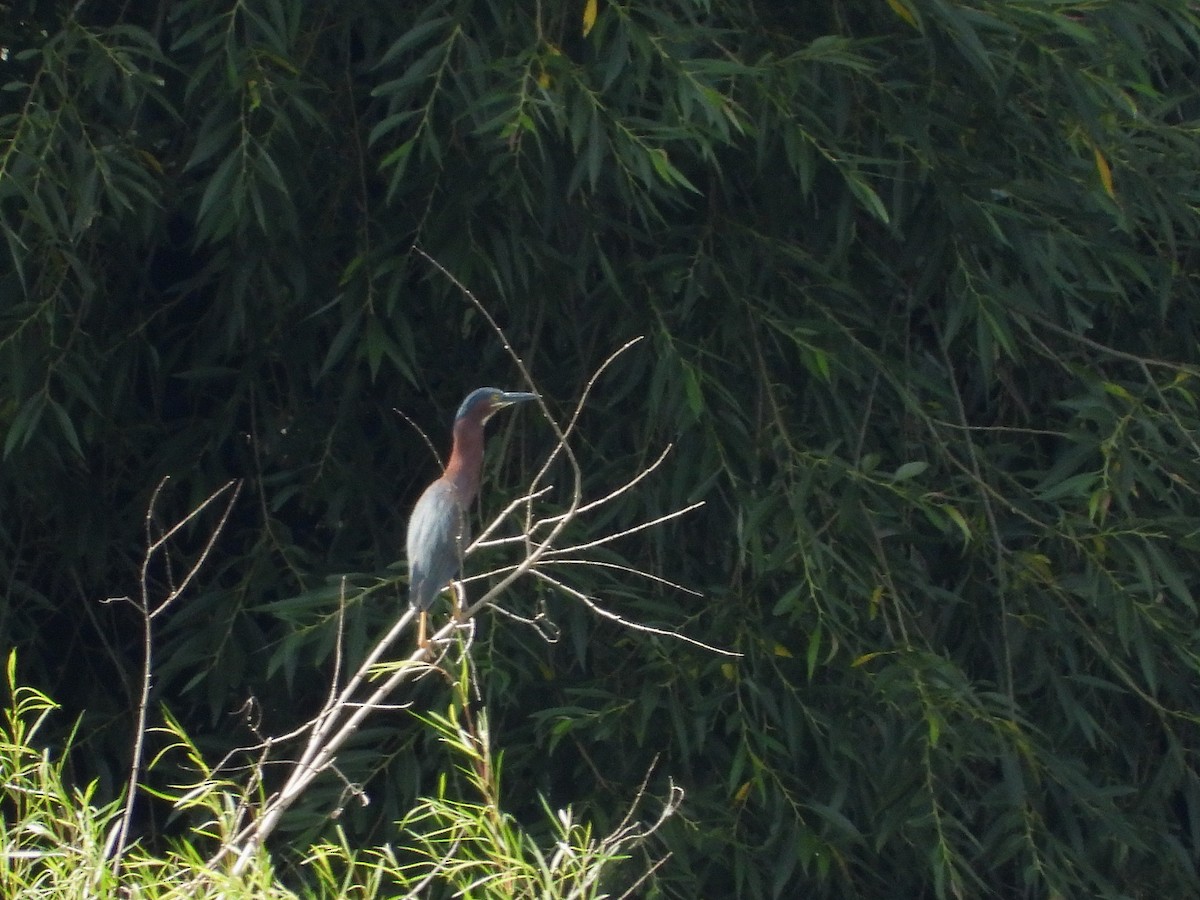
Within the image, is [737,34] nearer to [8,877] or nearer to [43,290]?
[43,290]

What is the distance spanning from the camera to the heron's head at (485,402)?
3627 mm

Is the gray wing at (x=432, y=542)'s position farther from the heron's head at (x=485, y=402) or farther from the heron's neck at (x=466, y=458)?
the heron's head at (x=485, y=402)

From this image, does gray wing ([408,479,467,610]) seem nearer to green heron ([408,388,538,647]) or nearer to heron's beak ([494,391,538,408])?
green heron ([408,388,538,647])

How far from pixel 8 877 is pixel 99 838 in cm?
21

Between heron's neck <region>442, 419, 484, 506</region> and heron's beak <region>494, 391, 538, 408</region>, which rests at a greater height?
heron's beak <region>494, 391, 538, 408</region>

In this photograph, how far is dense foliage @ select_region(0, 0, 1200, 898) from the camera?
3.47m

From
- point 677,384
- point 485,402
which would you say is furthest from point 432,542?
point 677,384

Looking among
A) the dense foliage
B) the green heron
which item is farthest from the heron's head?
the dense foliage

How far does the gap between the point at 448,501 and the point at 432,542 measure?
8.8 inches

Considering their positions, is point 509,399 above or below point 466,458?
above

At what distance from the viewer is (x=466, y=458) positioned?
369 centimetres

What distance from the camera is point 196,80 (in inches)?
135

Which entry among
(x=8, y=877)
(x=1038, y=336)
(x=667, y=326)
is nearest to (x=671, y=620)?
(x=667, y=326)

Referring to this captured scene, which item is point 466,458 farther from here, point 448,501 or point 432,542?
point 432,542
